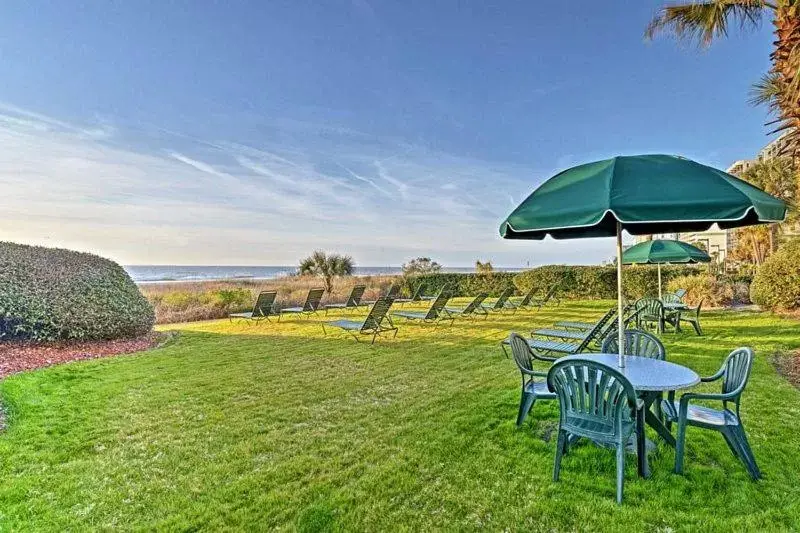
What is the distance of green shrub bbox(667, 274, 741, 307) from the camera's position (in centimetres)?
1355

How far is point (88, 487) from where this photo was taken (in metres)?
2.98

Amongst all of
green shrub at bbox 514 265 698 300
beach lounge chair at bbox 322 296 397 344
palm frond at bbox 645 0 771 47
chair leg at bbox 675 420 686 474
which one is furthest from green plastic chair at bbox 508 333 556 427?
green shrub at bbox 514 265 698 300

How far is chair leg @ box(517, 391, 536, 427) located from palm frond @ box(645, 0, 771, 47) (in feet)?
33.0

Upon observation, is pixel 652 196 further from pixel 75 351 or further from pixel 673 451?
pixel 75 351

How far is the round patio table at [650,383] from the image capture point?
2.81 m

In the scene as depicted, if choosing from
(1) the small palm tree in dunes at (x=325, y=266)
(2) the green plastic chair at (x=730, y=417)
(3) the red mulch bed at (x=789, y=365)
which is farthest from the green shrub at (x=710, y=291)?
(1) the small palm tree in dunes at (x=325, y=266)

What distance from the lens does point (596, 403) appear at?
2.74 meters

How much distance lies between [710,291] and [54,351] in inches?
714

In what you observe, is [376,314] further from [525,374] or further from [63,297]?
[63,297]

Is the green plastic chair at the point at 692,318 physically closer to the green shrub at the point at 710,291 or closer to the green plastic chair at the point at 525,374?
the green shrub at the point at 710,291

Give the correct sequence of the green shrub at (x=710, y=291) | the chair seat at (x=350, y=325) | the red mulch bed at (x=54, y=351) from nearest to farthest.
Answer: the red mulch bed at (x=54, y=351)
the chair seat at (x=350, y=325)
the green shrub at (x=710, y=291)

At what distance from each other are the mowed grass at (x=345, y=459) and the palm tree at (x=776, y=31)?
15.7 feet

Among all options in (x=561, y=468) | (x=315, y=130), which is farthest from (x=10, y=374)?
(x=315, y=130)

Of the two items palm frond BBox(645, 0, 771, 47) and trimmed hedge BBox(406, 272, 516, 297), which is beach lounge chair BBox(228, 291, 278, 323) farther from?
palm frond BBox(645, 0, 771, 47)
